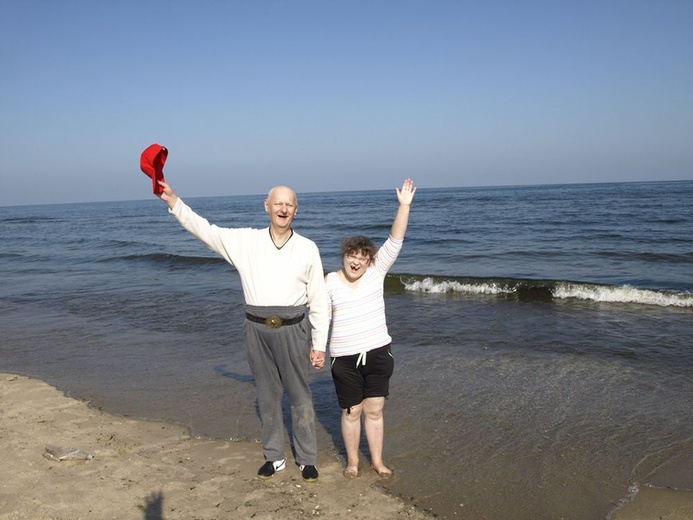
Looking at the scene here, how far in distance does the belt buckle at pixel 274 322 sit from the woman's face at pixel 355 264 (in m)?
0.57

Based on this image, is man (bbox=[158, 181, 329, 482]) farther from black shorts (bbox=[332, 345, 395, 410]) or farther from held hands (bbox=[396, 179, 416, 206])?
held hands (bbox=[396, 179, 416, 206])

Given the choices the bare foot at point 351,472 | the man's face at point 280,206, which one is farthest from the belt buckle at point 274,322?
the bare foot at point 351,472

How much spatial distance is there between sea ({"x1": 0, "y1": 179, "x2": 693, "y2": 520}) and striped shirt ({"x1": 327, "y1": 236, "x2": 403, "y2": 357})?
1.04m

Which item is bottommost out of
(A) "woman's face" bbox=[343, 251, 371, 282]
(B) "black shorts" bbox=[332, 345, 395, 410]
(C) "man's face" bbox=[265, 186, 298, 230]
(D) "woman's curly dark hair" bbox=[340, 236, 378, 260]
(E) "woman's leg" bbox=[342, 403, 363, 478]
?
(E) "woman's leg" bbox=[342, 403, 363, 478]

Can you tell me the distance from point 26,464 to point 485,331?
21.4 feet

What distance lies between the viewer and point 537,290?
40.4ft

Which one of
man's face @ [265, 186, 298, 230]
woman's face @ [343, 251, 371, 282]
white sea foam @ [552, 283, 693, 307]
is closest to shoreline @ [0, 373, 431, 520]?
woman's face @ [343, 251, 371, 282]

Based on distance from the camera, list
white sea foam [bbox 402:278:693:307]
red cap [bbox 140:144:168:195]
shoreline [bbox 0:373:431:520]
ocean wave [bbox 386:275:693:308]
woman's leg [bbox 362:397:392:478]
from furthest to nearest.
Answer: ocean wave [bbox 386:275:693:308], white sea foam [bbox 402:278:693:307], woman's leg [bbox 362:397:392:478], shoreline [bbox 0:373:431:520], red cap [bbox 140:144:168:195]

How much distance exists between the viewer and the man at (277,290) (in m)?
3.81

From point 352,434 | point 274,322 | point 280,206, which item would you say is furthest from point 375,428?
point 280,206

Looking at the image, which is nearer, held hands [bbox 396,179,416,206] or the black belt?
the black belt

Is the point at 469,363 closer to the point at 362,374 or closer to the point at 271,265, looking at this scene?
the point at 362,374

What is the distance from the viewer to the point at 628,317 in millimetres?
9625

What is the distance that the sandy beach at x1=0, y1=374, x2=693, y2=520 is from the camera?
3.65 m
